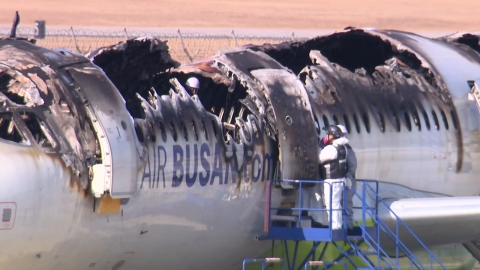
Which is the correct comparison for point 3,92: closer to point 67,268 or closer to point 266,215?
point 67,268

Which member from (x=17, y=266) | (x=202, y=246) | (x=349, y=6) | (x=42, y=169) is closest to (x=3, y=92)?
(x=42, y=169)

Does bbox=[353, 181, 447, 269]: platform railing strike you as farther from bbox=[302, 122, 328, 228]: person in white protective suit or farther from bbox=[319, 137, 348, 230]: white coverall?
bbox=[302, 122, 328, 228]: person in white protective suit

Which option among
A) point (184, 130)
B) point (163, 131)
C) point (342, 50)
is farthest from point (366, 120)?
point (163, 131)

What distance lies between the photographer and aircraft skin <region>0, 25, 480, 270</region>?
16422 mm

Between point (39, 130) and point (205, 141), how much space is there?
135 inches

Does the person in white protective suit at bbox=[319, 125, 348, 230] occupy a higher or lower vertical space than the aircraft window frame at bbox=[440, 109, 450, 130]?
lower

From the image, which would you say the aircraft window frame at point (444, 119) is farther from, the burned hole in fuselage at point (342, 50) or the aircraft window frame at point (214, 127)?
the aircraft window frame at point (214, 127)

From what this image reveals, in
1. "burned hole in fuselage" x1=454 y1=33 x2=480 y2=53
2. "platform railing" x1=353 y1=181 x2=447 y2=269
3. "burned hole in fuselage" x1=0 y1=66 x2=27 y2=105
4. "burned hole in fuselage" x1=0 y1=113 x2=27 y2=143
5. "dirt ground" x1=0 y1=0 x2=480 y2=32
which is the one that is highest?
"dirt ground" x1=0 y1=0 x2=480 y2=32

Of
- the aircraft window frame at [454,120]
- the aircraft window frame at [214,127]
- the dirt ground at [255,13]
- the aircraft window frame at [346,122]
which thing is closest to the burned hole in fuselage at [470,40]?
the aircraft window frame at [454,120]

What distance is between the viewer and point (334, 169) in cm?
2016

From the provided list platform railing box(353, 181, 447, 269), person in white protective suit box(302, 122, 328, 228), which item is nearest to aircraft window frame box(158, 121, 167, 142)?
person in white protective suit box(302, 122, 328, 228)

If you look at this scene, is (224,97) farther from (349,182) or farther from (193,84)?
(349,182)

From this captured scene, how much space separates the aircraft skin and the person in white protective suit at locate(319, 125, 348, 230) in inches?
10.4

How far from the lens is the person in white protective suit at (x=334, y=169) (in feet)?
65.3
